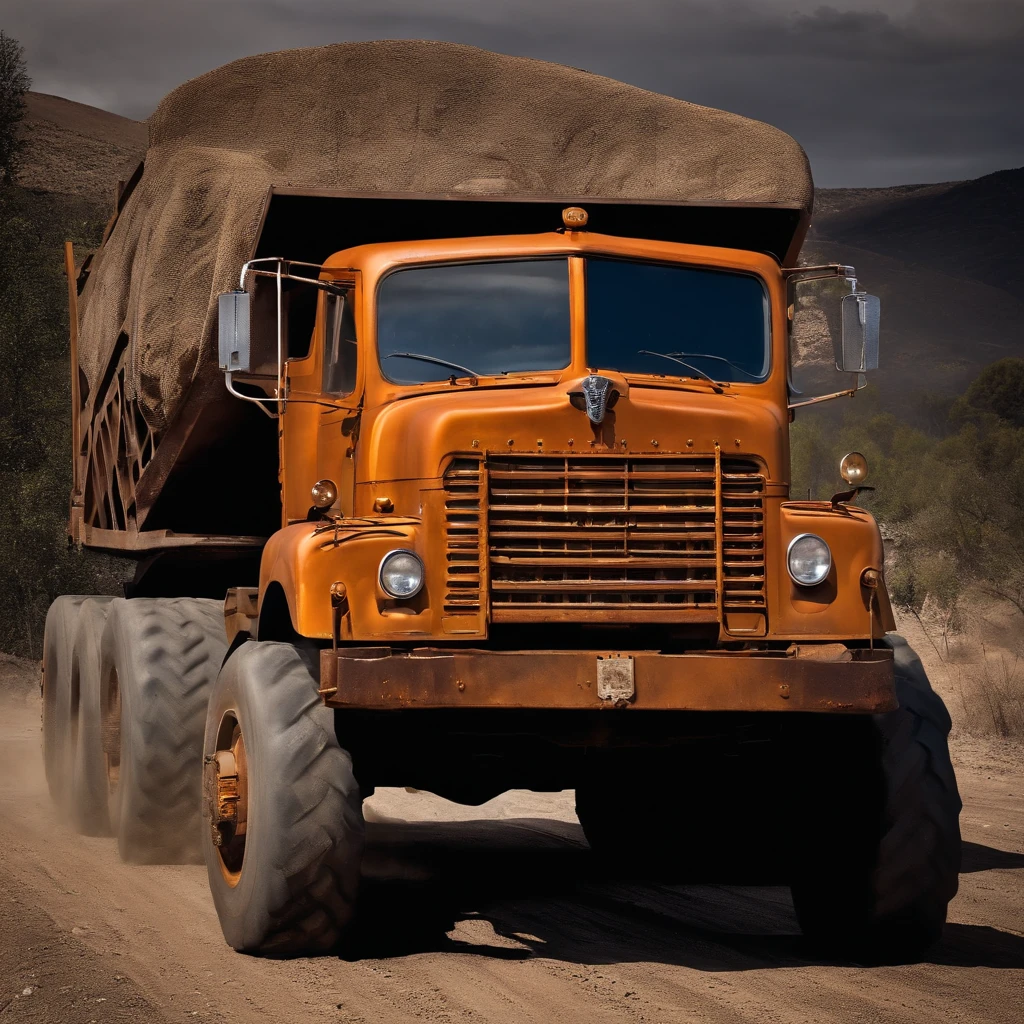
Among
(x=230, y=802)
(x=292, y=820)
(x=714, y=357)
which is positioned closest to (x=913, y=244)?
(x=714, y=357)

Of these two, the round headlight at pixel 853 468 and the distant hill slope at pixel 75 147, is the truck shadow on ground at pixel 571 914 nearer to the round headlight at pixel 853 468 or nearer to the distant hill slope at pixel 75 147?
the round headlight at pixel 853 468

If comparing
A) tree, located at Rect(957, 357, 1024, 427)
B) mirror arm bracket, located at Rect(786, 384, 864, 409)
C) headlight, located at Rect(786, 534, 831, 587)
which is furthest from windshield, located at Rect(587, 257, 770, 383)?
tree, located at Rect(957, 357, 1024, 427)

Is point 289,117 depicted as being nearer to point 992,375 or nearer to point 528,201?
point 528,201

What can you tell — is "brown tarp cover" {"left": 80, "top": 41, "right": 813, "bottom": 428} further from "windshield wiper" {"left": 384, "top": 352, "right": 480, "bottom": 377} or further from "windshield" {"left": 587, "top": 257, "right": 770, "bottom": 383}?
"windshield wiper" {"left": 384, "top": 352, "right": 480, "bottom": 377}

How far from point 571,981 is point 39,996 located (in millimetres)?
1898

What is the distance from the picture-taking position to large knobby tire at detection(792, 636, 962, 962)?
6.21 metres

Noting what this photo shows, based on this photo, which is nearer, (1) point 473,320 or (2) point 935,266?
(1) point 473,320

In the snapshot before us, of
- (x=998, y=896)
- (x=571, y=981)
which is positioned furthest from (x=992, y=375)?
(x=571, y=981)

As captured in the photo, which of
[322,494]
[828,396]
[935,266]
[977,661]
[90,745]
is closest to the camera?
[322,494]

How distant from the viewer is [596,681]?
563 cm

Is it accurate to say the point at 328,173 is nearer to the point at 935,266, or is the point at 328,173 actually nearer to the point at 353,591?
the point at 353,591

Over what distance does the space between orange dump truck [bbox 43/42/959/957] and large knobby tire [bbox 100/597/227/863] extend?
0.09ft

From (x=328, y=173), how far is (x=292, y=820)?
4.04 meters

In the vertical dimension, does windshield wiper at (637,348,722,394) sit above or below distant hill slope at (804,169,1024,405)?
below
